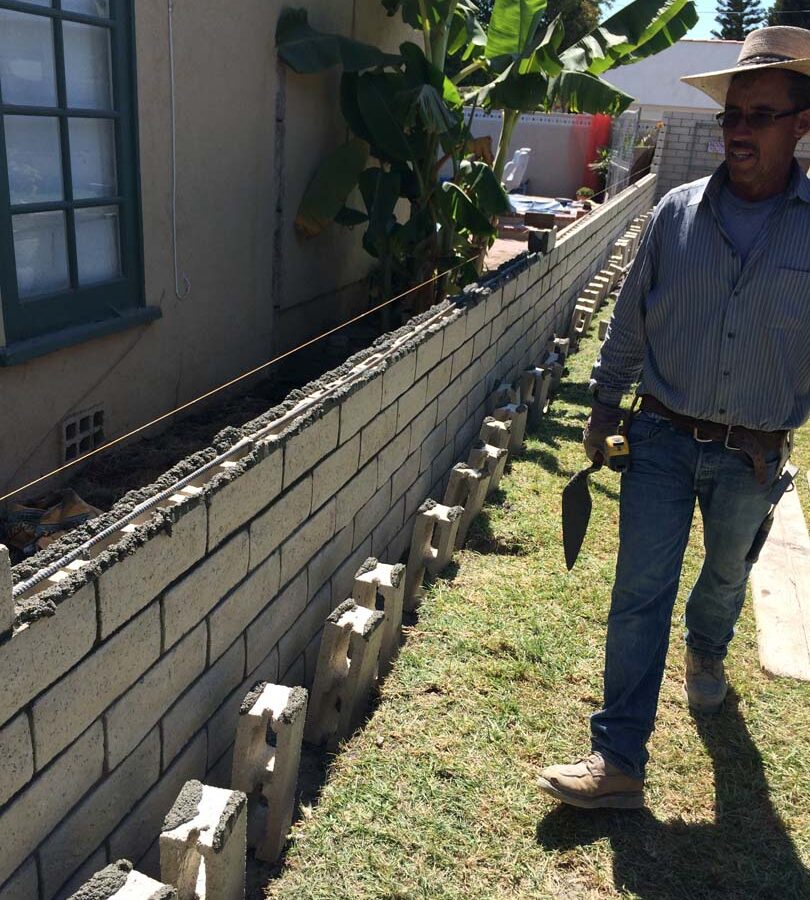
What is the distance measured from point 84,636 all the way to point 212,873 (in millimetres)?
632

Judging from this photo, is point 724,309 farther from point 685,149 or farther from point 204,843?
point 685,149

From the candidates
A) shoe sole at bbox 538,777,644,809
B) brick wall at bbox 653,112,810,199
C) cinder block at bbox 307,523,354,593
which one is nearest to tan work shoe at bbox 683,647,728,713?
shoe sole at bbox 538,777,644,809

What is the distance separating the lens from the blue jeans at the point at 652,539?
2.82 m

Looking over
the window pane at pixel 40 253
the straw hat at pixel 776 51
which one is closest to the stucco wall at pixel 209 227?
the window pane at pixel 40 253

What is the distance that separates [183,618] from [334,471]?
1.04 meters

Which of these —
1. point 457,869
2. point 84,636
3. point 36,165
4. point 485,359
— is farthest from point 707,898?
point 36,165

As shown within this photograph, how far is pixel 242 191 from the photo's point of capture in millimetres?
6551

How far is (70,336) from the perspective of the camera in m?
4.87

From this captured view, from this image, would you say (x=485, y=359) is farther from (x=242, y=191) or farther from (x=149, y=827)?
(x=149, y=827)

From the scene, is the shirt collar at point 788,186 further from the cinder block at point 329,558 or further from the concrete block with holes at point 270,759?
the concrete block with holes at point 270,759

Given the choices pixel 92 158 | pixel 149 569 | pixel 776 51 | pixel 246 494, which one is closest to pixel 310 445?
pixel 246 494

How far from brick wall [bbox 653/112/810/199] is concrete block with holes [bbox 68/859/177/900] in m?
19.0

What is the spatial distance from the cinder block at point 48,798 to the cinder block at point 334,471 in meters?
1.24

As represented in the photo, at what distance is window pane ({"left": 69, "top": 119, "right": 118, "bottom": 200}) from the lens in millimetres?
4957
